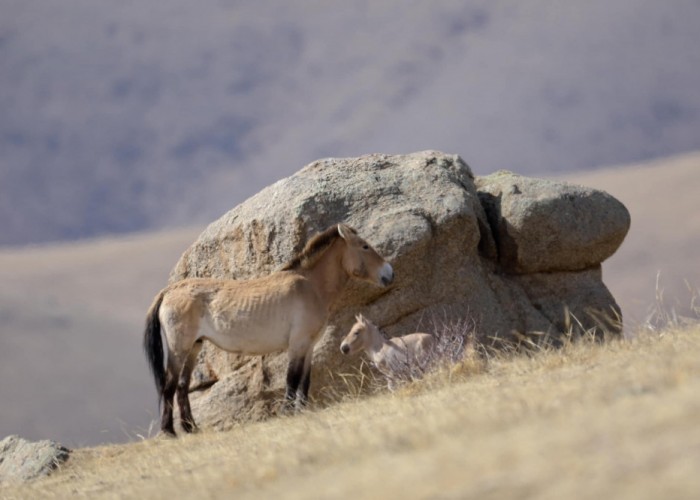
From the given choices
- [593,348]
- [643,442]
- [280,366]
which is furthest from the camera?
[280,366]

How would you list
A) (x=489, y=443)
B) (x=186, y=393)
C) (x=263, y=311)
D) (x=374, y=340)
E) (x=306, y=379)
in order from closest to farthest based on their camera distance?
1. (x=489, y=443)
2. (x=306, y=379)
3. (x=263, y=311)
4. (x=186, y=393)
5. (x=374, y=340)

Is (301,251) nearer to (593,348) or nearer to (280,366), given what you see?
(280,366)

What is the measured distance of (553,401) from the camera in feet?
18.0

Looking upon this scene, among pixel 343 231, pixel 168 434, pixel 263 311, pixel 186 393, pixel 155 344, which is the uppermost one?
pixel 343 231

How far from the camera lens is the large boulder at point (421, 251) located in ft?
38.5

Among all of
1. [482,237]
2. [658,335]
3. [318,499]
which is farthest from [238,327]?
[318,499]

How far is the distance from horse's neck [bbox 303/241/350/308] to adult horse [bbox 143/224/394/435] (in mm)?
12

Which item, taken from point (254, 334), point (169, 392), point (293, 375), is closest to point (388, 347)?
point (293, 375)

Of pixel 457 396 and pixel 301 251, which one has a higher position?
pixel 301 251

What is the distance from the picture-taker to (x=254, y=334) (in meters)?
10.9

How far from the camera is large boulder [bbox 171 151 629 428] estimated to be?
11.7 meters

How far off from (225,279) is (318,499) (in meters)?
8.00

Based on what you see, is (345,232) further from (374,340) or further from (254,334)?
(254,334)

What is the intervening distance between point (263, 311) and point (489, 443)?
6.77 m
